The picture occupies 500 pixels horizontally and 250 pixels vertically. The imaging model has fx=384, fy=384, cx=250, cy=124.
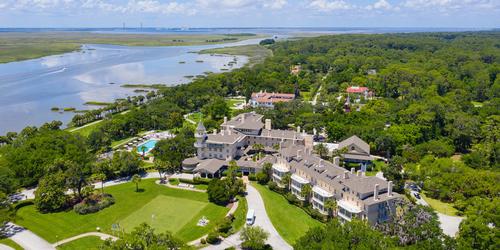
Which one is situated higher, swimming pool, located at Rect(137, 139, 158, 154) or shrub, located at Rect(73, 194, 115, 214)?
swimming pool, located at Rect(137, 139, 158, 154)

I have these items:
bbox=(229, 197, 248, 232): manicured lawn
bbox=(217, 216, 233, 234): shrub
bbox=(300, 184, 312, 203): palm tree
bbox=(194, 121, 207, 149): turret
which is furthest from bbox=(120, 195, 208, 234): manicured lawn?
bbox=(194, 121, 207, 149): turret

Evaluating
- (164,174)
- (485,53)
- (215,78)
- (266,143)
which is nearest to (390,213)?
(266,143)

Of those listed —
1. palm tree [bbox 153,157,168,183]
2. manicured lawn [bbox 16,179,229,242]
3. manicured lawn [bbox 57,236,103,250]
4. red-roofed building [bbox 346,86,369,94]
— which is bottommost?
manicured lawn [bbox 57,236,103,250]

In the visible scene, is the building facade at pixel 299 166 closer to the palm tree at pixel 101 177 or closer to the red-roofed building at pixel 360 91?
the palm tree at pixel 101 177

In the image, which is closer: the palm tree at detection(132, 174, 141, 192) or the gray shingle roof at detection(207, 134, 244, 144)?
the palm tree at detection(132, 174, 141, 192)

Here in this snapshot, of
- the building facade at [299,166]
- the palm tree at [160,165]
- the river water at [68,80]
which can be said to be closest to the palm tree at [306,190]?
the building facade at [299,166]

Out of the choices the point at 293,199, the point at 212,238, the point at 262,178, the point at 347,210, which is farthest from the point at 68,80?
the point at 347,210

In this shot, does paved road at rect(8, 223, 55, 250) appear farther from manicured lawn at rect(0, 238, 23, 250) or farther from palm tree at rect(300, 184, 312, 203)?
palm tree at rect(300, 184, 312, 203)
